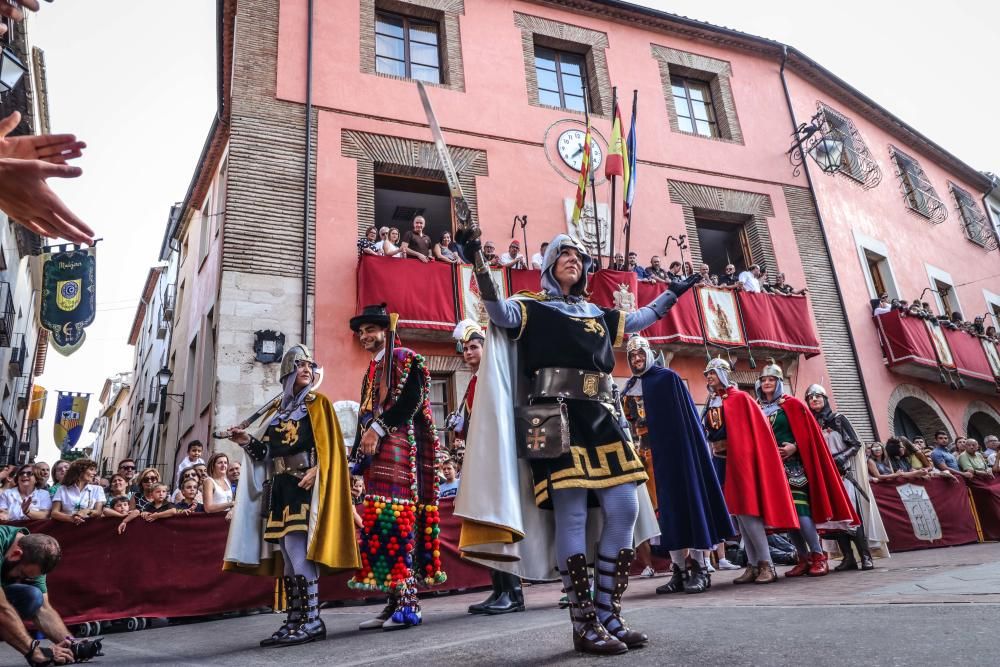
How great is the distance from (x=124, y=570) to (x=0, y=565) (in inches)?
82.1

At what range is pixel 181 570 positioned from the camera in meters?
6.06

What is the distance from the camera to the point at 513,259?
36.9ft

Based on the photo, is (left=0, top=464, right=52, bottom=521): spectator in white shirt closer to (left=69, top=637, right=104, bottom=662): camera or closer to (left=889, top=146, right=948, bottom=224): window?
(left=69, top=637, right=104, bottom=662): camera

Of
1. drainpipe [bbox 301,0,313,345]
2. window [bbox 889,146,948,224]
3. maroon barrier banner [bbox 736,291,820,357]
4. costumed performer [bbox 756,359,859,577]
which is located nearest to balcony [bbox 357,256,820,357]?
maroon barrier banner [bbox 736,291,820,357]

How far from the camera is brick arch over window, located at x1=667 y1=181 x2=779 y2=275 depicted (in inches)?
555

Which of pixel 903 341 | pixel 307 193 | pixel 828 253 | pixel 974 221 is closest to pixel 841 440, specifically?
pixel 307 193

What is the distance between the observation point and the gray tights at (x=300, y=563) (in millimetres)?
4039

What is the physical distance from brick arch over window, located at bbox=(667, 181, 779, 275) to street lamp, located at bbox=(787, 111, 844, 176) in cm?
163

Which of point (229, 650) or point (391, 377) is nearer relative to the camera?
point (229, 650)

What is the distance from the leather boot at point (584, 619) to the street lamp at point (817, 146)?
585 inches

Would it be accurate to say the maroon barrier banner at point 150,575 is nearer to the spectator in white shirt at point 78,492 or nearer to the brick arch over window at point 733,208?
the spectator in white shirt at point 78,492

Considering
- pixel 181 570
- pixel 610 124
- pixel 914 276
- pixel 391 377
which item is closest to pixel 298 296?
pixel 181 570

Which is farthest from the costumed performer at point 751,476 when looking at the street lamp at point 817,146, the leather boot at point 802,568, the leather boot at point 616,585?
the street lamp at point 817,146

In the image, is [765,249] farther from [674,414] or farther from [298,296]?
[674,414]
